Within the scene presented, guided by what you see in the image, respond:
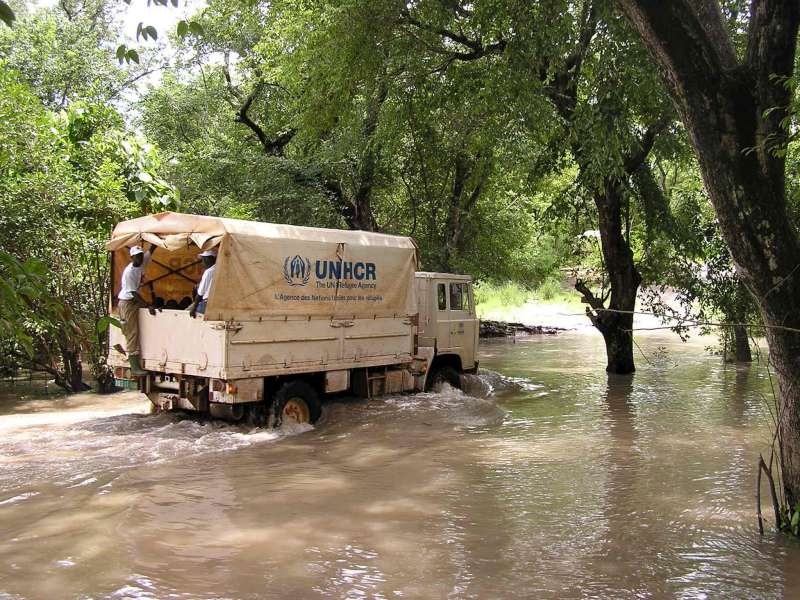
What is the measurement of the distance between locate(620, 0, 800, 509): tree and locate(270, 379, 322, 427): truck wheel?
6093 mm

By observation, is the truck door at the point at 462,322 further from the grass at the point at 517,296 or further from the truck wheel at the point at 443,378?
the grass at the point at 517,296

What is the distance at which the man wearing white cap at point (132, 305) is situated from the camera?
383 inches

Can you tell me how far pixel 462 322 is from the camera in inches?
525

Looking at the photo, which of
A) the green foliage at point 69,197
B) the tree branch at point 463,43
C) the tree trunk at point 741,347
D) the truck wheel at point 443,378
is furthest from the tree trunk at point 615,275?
the green foliage at point 69,197

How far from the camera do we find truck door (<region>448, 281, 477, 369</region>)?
43.3 ft

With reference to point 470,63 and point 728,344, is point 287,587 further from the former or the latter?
point 728,344

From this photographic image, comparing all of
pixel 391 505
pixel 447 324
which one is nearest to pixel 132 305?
pixel 391 505

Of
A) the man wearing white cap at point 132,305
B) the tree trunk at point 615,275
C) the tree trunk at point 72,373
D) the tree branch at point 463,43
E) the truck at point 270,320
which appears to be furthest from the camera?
the tree trunk at point 615,275

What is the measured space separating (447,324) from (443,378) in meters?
1.00

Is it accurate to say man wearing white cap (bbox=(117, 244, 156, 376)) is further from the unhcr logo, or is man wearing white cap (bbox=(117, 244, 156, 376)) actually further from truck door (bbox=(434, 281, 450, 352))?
truck door (bbox=(434, 281, 450, 352))

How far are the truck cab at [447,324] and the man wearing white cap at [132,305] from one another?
4.58 meters

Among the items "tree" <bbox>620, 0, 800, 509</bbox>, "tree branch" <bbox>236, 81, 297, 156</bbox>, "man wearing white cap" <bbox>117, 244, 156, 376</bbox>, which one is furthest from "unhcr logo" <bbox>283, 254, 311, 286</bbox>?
"tree branch" <bbox>236, 81, 297, 156</bbox>

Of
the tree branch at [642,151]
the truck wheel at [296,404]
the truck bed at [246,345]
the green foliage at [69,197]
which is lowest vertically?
the truck wheel at [296,404]

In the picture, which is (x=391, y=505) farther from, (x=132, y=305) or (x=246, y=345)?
(x=132, y=305)
